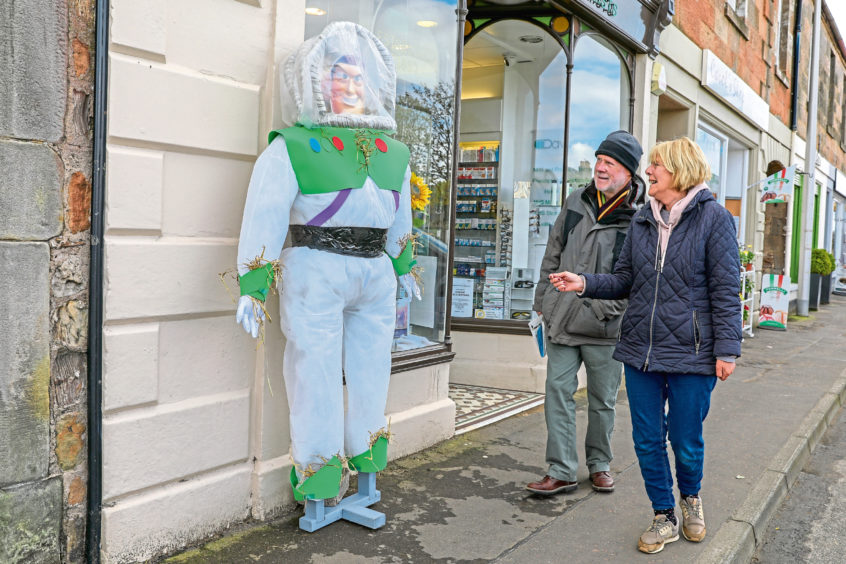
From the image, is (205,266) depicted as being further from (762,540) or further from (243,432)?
(762,540)

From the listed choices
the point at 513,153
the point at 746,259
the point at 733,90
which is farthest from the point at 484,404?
the point at 746,259

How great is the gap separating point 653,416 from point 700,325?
0.48 meters

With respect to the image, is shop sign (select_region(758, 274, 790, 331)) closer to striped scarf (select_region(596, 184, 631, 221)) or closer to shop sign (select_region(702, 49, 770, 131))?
shop sign (select_region(702, 49, 770, 131))

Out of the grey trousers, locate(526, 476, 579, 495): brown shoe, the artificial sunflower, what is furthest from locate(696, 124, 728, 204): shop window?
locate(526, 476, 579, 495): brown shoe

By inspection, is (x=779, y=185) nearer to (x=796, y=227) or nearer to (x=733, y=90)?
(x=733, y=90)

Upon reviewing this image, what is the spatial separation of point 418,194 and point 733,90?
8.82m

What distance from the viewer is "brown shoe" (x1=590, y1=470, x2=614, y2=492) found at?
4281mm

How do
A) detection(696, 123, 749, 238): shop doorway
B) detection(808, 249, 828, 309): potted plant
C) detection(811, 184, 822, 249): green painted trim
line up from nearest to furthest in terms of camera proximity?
1. detection(696, 123, 749, 238): shop doorway
2. detection(808, 249, 828, 309): potted plant
3. detection(811, 184, 822, 249): green painted trim

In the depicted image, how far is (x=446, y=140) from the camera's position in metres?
5.76

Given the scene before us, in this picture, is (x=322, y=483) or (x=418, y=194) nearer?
(x=322, y=483)

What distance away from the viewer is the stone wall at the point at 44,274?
8.89ft

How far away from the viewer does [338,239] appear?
344 centimetres

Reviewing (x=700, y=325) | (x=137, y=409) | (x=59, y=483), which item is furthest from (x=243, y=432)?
(x=700, y=325)

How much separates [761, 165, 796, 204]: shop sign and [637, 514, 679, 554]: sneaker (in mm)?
11132
